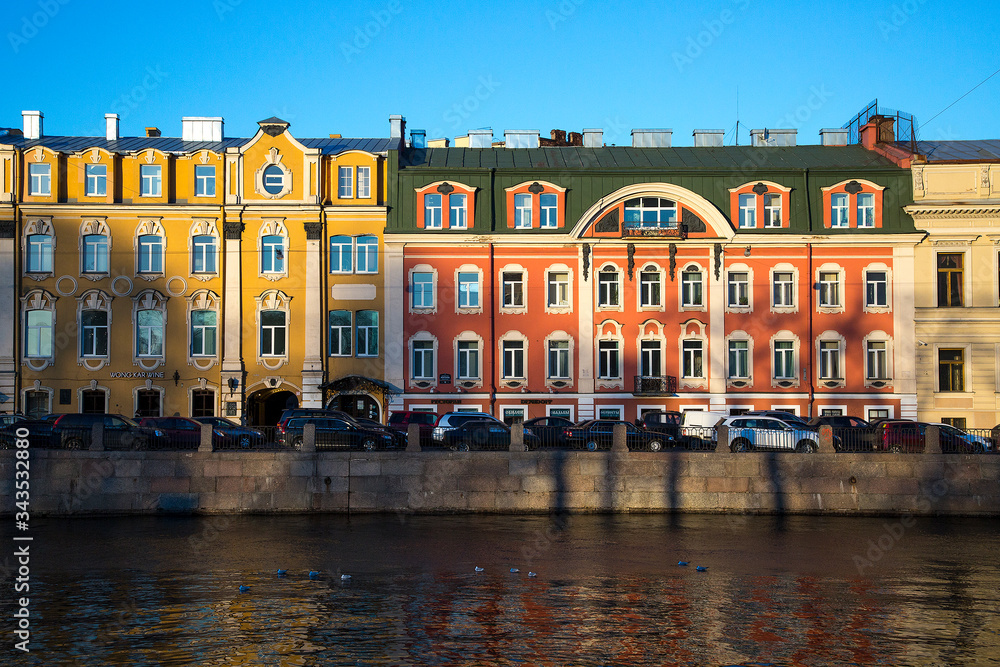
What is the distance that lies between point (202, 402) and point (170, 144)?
12564mm

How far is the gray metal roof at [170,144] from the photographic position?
42.8 metres

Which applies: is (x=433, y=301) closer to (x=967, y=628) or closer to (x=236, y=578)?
(x=236, y=578)

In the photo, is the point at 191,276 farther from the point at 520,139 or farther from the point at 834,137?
the point at 834,137

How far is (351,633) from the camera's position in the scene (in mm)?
15680

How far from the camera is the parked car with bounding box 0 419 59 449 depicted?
88.4 ft

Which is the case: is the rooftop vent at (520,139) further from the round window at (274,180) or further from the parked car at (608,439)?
the parked car at (608,439)

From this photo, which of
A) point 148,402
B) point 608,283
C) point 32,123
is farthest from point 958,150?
point 32,123

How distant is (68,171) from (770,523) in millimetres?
30694

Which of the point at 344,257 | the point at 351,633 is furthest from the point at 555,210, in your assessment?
the point at 351,633

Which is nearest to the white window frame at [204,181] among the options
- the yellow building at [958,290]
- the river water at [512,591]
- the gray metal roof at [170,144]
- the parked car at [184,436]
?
the gray metal roof at [170,144]

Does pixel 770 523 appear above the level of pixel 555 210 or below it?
below

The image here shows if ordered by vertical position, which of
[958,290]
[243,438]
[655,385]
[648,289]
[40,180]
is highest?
[40,180]

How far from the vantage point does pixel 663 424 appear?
1258 inches

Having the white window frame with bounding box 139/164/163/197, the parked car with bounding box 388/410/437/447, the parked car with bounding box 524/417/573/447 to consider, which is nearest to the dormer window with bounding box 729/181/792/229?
the parked car with bounding box 388/410/437/447
